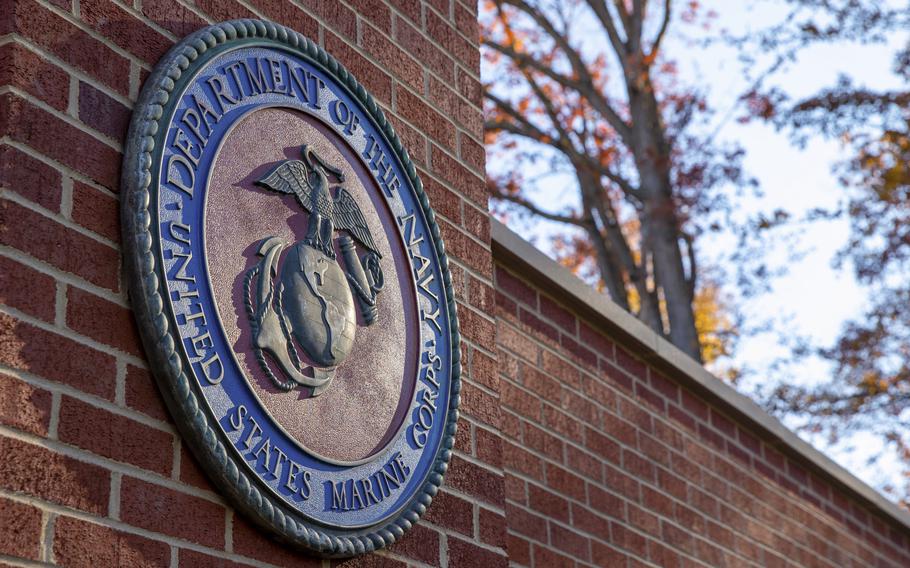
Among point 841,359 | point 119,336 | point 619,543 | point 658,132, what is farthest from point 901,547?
point 841,359

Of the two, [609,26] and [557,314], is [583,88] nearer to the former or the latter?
[609,26]

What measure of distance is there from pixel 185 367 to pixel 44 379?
0.31 metres

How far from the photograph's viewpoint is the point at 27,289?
7.30ft

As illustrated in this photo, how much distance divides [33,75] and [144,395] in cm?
61

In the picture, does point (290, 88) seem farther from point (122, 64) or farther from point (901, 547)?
point (901, 547)

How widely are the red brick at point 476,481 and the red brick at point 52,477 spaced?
1.16 m

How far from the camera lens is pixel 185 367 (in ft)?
8.05

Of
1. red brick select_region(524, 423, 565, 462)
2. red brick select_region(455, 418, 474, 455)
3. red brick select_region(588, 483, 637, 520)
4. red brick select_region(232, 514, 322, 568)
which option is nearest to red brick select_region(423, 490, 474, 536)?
red brick select_region(455, 418, 474, 455)

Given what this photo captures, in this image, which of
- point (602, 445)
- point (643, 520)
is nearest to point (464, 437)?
point (602, 445)

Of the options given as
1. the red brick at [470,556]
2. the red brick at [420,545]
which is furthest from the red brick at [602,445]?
the red brick at [420,545]

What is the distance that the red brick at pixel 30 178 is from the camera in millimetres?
2246

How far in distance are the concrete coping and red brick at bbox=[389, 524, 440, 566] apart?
61.9 inches

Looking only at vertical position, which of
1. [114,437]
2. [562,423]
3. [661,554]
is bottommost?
[114,437]

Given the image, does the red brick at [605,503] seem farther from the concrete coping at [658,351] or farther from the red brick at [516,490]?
the concrete coping at [658,351]
